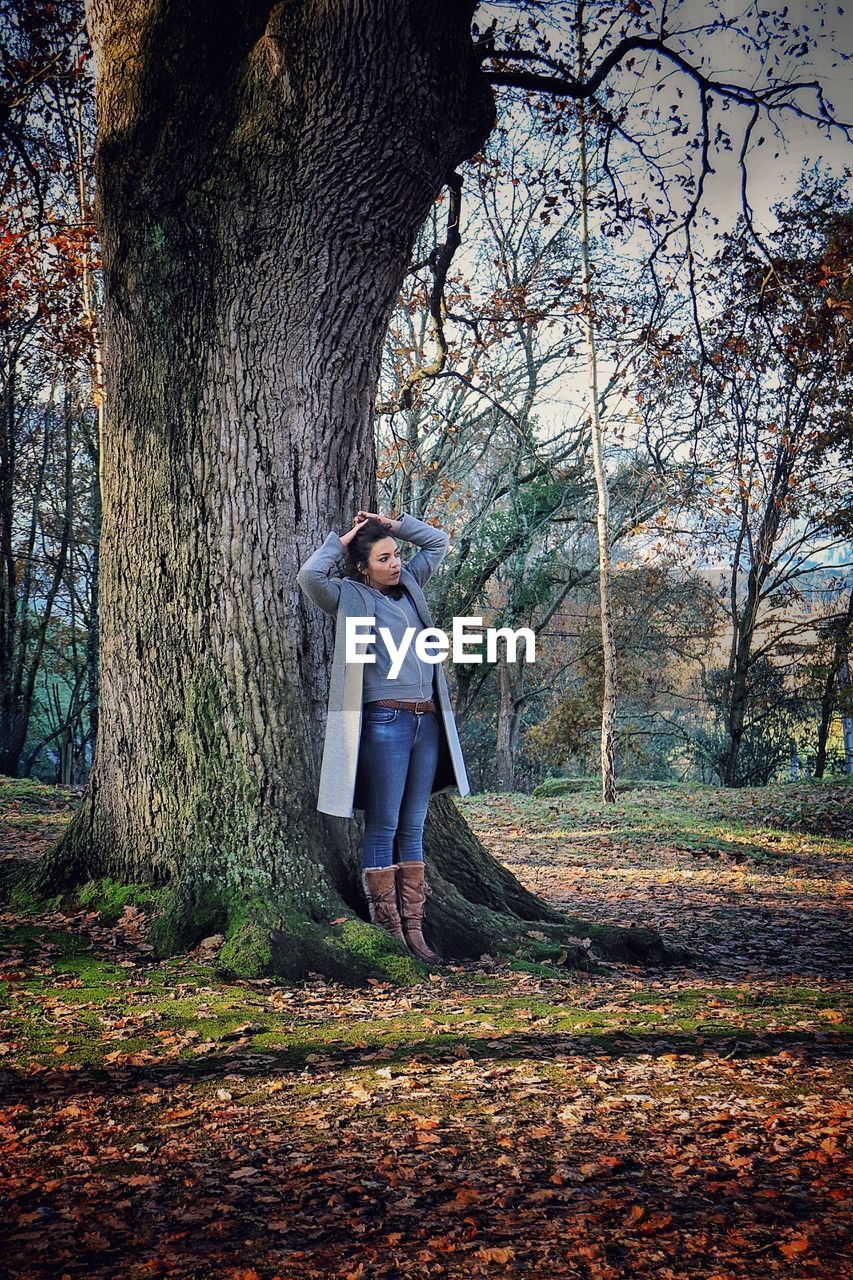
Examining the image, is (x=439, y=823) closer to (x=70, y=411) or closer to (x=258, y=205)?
(x=258, y=205)

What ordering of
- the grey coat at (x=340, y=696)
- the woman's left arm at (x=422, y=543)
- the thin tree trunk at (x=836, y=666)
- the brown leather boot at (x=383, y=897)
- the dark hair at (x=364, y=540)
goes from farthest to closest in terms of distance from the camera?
1. the thin tree trunk at (x=836, y=666)
2. the woman's left arm at (x=422, y=543)
3. the dark hair at (x=364, y=540)
4. the brown leather boot at (x=383, y=897)
5. the grey coat at (x=340, y=696)

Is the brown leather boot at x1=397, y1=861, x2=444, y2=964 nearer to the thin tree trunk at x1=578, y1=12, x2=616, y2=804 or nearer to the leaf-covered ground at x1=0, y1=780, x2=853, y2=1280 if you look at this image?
the leaf-covered ground at x1=0, y1=780, x2=853, y2=1280

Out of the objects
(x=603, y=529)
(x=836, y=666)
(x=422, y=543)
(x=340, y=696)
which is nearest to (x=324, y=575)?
(x=340, y=696)

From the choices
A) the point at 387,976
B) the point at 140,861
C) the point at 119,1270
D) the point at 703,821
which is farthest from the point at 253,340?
the point at 703,821

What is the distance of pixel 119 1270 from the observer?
208 cm

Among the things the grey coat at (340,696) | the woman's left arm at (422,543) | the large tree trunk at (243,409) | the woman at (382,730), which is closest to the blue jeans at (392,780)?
the woman at (382,730)

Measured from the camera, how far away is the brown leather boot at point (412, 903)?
4809mm

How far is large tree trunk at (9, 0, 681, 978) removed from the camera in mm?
4766

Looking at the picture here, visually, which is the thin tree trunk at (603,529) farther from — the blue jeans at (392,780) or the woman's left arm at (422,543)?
→ the blue jeans at (392,780)

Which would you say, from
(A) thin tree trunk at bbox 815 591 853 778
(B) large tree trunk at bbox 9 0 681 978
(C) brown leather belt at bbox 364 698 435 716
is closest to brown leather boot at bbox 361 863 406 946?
(B) large tree trunk at bbox 9 0 681 978

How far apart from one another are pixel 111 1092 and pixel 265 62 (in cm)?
471

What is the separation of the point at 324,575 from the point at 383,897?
1.60m

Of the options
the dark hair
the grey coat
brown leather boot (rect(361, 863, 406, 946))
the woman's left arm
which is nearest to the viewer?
the grey coat

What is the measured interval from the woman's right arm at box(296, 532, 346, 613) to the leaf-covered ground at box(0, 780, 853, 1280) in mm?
1727
